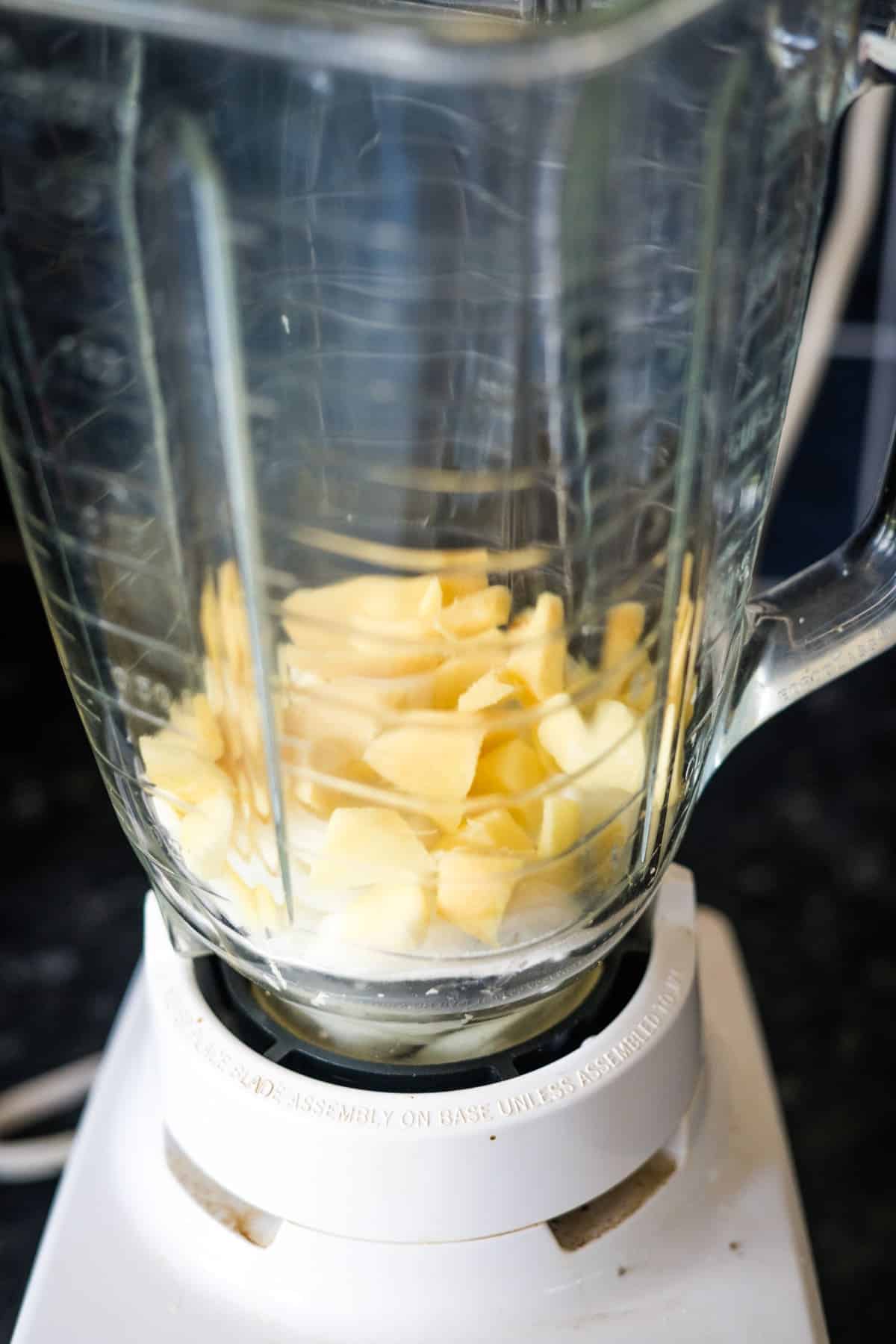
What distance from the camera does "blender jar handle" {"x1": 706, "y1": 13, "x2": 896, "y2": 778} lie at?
1.19 feet

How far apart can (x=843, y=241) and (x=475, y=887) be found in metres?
0.59

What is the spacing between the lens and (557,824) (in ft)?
1.10

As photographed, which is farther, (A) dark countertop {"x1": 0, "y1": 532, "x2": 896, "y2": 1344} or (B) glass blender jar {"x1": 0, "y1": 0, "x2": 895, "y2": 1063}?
(A) dark countertop {"x1": 0, "y1": 532, "x2": 896, "y2": 1344}

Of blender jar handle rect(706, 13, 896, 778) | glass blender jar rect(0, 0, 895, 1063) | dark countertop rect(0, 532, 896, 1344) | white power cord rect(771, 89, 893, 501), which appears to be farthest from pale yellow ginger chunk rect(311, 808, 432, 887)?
white power cord rect(771, 89, 893, 501)

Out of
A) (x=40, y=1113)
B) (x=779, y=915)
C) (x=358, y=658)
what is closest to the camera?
(x=358, y=658)

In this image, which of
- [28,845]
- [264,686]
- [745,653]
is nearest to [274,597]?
[264,686]

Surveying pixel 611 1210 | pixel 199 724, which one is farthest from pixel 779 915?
pixel 199 724

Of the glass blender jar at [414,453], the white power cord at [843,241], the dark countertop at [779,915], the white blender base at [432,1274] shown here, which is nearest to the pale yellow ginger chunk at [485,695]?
the glass blender jar at [414,453]

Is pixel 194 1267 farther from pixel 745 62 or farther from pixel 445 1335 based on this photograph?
pixel 745 62

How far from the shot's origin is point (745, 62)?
0.26 meters

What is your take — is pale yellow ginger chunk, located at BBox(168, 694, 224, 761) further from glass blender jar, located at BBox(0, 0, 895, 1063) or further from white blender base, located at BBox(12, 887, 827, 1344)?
white blender base, located at BBox(12, 887, 827, 1344)

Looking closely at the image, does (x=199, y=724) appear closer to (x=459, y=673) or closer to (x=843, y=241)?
(x=459, y=673)

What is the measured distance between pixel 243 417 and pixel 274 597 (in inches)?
1.7

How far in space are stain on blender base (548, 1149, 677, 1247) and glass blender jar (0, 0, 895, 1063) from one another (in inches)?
2.1
